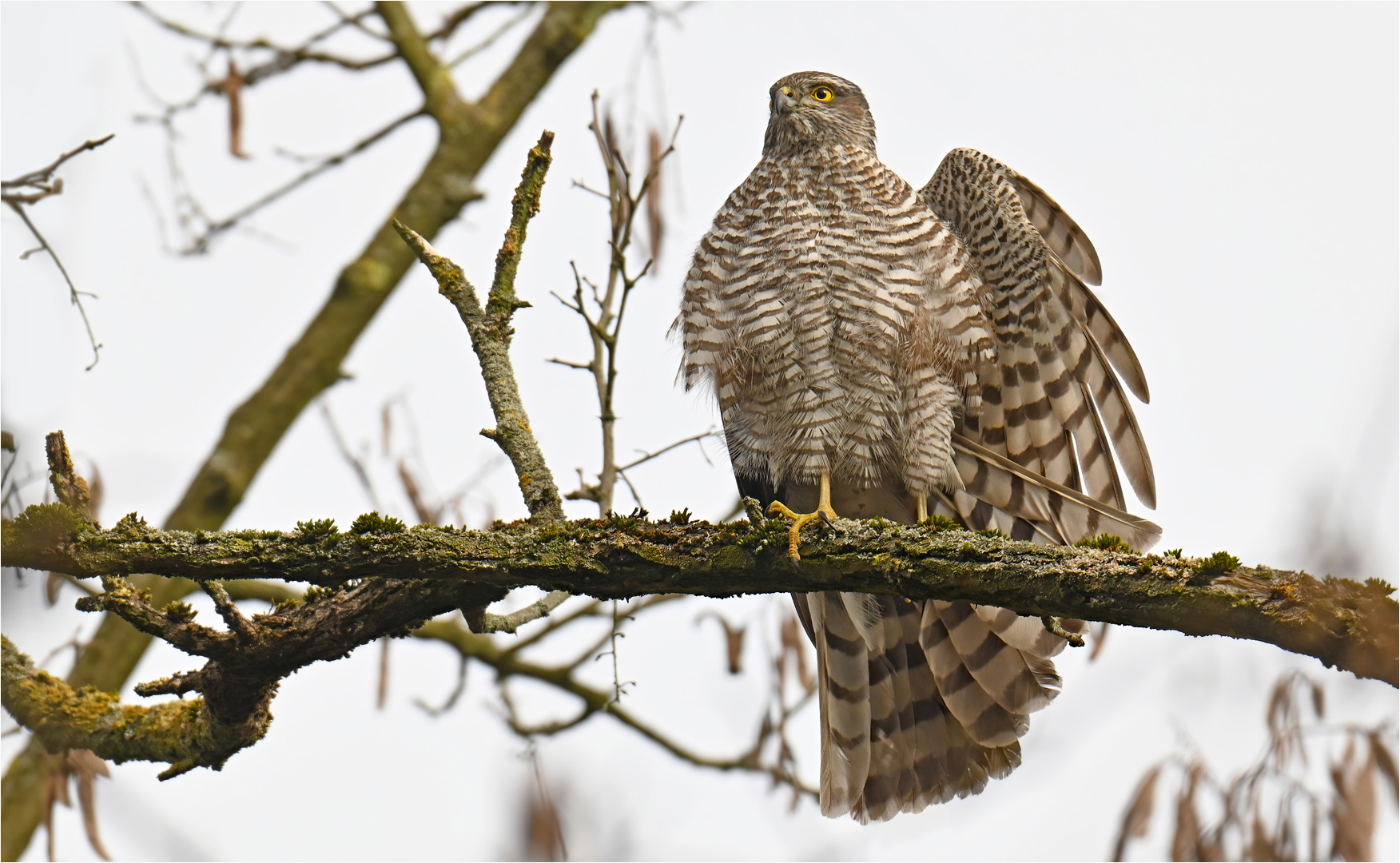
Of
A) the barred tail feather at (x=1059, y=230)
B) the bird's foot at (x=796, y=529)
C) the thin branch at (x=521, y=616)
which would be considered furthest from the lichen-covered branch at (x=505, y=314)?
the barred tail feather at (x=1059, y=230)

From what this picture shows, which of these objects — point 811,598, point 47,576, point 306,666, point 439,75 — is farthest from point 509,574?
point 439,75

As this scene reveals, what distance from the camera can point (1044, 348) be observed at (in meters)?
4.84

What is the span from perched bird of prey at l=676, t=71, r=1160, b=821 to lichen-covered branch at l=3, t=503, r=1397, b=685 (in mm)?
1255

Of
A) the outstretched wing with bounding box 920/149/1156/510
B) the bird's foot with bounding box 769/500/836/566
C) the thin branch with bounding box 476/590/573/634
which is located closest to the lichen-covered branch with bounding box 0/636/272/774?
the thin branch with bounding box 476/590/573/634

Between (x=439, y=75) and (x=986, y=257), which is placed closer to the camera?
(x=986, y=257)

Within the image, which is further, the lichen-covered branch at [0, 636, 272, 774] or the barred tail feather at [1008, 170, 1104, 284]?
the barred tail feather at [1008, 170, 1104, 284]

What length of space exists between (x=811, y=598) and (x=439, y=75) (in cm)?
436

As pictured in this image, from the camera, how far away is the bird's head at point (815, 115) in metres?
5.20

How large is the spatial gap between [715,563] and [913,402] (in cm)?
Result: 164

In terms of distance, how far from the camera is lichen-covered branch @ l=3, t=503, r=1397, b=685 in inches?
101

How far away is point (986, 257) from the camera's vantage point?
495 centimetres

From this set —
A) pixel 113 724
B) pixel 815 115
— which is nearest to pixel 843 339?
pixel 815 115

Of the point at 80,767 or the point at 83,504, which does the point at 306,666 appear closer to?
the point at 83,504

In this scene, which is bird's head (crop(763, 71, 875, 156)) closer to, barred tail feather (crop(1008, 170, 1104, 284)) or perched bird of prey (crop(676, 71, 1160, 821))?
perched bird of prey (crop(676, 71, 1160, 821))
